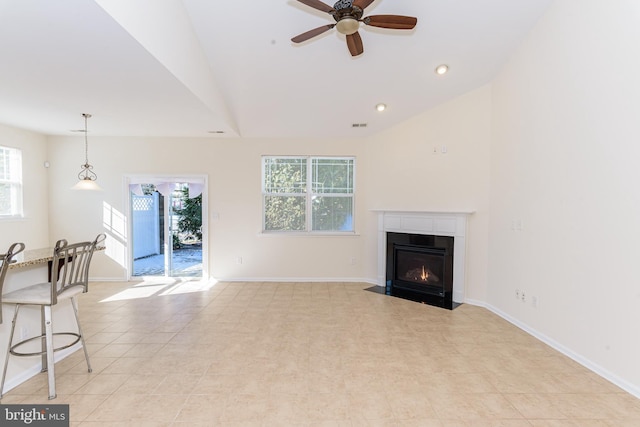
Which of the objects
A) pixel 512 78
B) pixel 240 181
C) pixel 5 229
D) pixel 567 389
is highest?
pixel 512 78

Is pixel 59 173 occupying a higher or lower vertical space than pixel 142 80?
lower

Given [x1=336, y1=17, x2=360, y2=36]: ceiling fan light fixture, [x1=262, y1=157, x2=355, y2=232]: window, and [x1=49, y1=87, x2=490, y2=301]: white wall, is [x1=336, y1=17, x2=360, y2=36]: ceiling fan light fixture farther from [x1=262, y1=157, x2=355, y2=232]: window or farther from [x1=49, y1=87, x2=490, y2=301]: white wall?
[x1=262, y1=157, x2=355, y2=232]: window

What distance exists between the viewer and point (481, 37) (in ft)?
11.4

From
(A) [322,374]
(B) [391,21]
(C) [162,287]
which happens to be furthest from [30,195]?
(B) [391,21]

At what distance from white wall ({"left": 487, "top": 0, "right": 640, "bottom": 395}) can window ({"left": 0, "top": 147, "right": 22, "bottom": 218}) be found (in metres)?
7.01

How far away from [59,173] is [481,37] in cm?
658

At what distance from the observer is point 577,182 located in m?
2.85

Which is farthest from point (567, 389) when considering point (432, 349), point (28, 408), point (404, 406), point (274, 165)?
point (274, 165)

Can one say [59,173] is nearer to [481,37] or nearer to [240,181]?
[240,181]

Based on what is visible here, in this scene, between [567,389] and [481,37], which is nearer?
[567,389]

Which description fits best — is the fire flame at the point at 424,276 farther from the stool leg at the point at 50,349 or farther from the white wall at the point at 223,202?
the stool leg at the point at 50,349

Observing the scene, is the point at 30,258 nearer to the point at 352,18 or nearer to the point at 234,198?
the point at 352,18

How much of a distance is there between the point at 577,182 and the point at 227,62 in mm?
3758

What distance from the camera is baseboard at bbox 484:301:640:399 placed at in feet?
7.73
